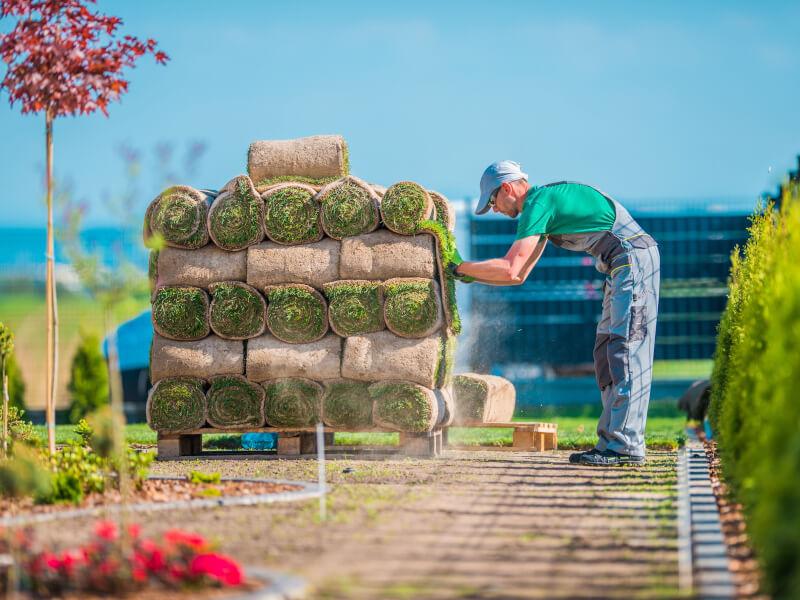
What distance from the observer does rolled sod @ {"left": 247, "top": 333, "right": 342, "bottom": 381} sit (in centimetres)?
859

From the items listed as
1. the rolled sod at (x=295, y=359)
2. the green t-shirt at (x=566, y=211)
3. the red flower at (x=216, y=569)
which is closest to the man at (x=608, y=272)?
the green t-shirt at (x=566, y=211)

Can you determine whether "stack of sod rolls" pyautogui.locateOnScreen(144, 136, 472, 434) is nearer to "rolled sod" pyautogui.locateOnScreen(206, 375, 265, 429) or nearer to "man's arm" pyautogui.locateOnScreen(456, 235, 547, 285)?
"rolled sod" pyautogui.locateOnScreen(206, 375, 265, 429)

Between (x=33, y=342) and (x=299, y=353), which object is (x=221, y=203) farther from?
(x=33, y=342)

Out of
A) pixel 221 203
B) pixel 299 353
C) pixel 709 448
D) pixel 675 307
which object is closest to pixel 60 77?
pixel 221 203

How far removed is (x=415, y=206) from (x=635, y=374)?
6.83ft

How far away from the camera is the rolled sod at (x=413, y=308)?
27.2 ft

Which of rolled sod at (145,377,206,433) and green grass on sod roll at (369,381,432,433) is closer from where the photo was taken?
green grass on sod roll at (369,381,432,433)

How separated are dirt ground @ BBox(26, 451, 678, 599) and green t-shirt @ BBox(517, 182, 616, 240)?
170 cm

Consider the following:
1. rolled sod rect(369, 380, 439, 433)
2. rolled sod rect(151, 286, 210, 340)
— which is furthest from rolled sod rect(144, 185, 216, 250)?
rolled sod rect(369, 380, 439, 433)

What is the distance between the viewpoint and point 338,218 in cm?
855

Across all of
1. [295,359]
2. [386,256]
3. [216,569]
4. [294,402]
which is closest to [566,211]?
[386,256]

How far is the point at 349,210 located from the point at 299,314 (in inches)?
35.0

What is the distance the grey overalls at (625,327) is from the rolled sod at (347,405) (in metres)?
1.84

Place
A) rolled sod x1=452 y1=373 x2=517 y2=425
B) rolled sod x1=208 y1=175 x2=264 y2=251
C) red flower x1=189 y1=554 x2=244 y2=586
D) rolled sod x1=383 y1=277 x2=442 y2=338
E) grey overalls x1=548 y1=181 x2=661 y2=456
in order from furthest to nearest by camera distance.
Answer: rolled sod x1=452 y1=373 x2=517 y2=425 < rolled sod x1=208 y1=175 x2=264 y2=251 < rolled sod x1=383 y1=277 x2=442 y2=338 < grey overalls x1=548 y1=181 x2=661 y2=456 < red flower x1=189 y1=554 x2=244 y2=586
